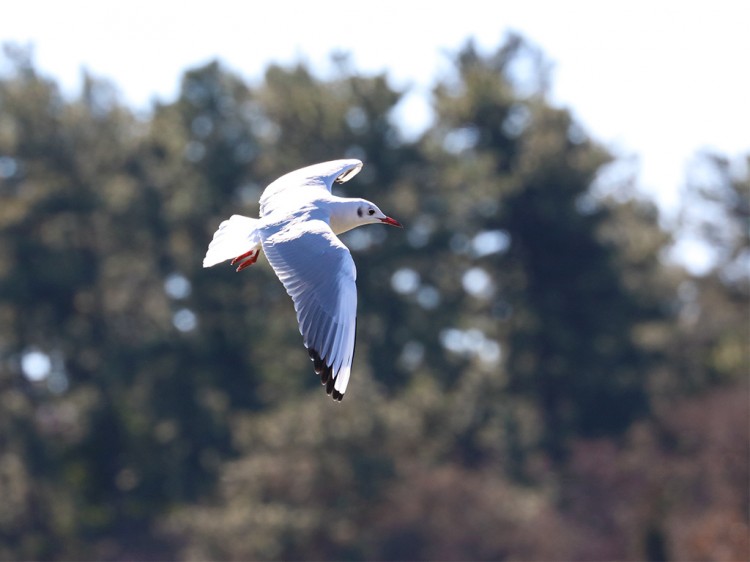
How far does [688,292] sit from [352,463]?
13339 millimetres

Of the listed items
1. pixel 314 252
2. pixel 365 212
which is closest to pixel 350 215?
pixel 365 212

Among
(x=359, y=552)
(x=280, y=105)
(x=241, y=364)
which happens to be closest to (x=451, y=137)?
(x=280, y=105)

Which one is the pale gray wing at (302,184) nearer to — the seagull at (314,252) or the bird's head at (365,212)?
the seagull at (314,252)

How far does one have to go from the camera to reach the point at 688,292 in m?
30.8

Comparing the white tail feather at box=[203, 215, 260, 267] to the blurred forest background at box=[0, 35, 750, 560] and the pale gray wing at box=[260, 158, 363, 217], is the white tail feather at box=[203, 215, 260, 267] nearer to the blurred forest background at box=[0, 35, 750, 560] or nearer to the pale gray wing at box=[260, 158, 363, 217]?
the pale gray wing at box=[260, 158, 363, 217]

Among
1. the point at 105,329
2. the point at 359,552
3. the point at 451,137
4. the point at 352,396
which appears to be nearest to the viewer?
the point at 359,552

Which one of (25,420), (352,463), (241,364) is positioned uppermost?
(241,364)

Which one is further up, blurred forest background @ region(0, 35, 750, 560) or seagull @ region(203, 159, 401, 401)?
blurred forest background @ region(0, 35, 750, 560)

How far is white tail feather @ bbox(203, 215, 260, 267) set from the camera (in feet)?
27.8

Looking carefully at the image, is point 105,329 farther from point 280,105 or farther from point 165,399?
point 280,105

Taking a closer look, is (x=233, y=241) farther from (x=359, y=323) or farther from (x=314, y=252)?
(x=359, y=323)

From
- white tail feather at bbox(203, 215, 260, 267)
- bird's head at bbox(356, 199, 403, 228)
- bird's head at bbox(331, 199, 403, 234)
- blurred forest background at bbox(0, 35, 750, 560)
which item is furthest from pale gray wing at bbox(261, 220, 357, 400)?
blurred forest background at bbox(0, 35, 750, 560)

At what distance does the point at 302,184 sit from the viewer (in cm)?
920

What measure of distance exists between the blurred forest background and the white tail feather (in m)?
12.1
